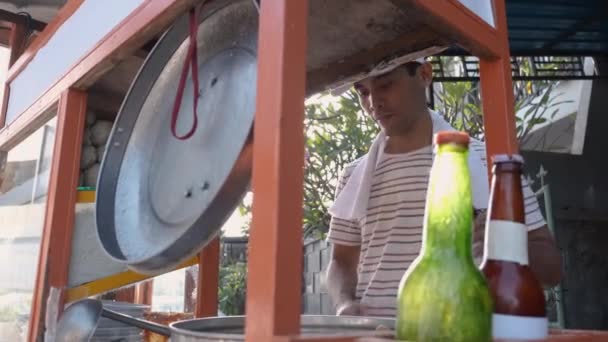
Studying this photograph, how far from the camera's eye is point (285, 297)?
2.26 feet

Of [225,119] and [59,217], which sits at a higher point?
[225,119]

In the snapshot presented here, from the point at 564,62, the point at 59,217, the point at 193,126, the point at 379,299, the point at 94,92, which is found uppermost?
the point at 564,62

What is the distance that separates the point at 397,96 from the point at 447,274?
108 centimetres

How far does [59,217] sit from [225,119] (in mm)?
722

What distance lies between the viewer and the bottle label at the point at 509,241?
671mm

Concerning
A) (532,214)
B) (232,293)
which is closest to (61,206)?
(532,214)

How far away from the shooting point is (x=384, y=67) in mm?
1462

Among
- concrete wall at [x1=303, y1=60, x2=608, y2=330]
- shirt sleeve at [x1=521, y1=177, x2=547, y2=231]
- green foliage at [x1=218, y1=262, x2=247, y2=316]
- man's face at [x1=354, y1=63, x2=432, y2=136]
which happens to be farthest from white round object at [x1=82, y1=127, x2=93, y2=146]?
green foliage at [x1=218, y1=262, x2=247, y2=316]

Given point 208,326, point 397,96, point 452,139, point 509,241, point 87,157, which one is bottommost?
point 208,326

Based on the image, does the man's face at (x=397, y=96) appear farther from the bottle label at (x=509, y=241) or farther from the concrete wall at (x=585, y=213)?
the concrete wall at (x=585, y=213)

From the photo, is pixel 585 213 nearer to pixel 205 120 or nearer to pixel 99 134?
pixel 99 134

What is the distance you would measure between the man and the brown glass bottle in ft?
2.62

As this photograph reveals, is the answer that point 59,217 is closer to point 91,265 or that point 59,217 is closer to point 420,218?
point 91,265

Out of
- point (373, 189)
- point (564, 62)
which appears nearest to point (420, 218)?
point (373, 189)
